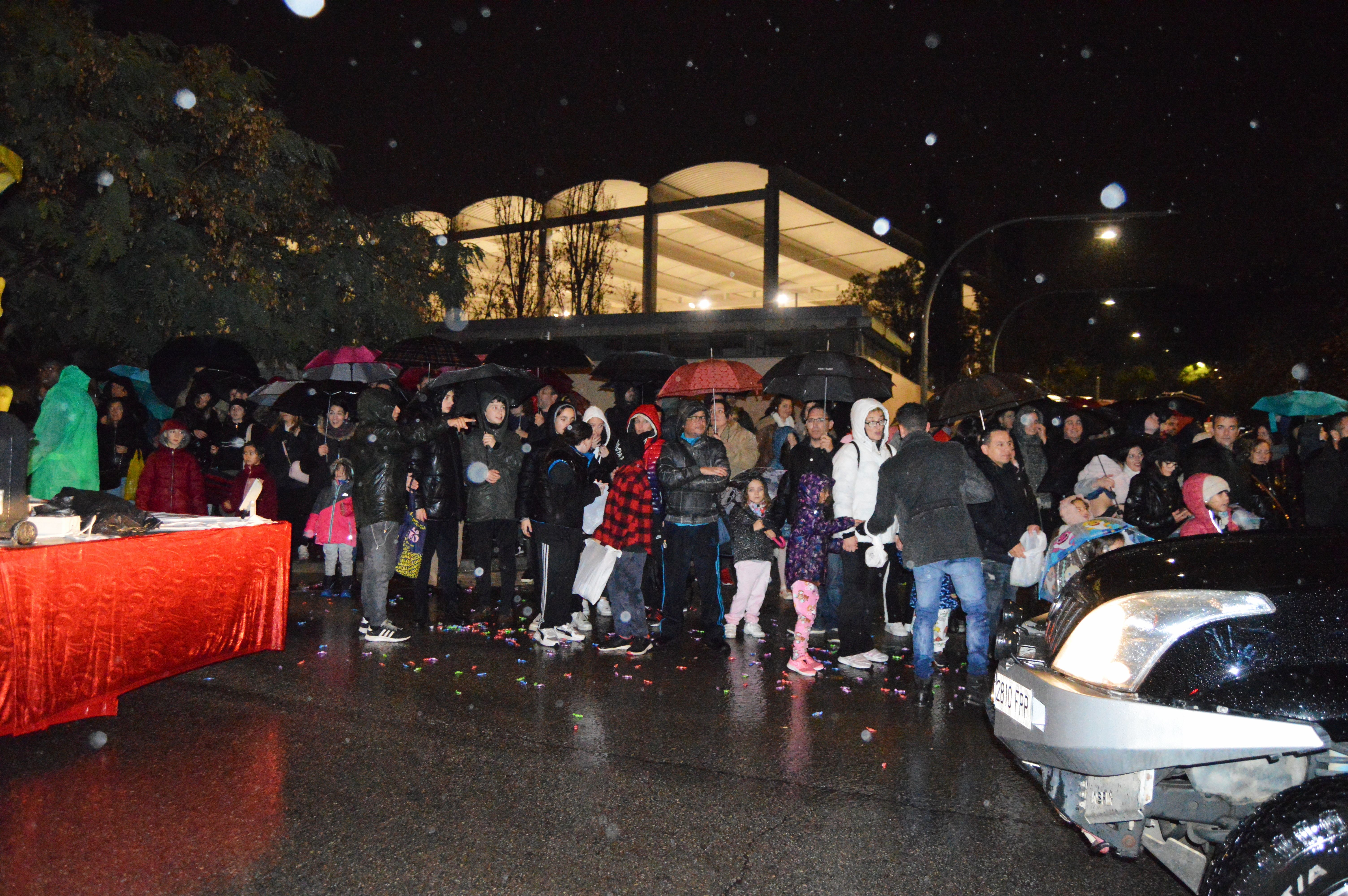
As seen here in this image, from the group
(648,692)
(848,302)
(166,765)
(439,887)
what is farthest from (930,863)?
(848,302)

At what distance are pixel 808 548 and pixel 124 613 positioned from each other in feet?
15.0

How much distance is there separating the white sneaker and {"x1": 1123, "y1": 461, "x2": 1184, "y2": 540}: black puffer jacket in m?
4.41

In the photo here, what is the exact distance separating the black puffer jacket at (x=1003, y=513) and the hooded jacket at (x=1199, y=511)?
3.36 feet

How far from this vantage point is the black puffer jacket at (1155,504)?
699 cm

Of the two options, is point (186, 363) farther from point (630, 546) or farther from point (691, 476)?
point (691, 476)

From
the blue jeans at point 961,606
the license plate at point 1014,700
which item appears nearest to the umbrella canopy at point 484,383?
the blue jeans at point 961,606

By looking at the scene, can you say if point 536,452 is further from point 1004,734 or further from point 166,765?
point 1004,734

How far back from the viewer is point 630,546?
7.34 metres

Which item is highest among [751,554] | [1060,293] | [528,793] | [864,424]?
[1060,293]

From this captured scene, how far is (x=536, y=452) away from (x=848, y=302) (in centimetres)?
2797

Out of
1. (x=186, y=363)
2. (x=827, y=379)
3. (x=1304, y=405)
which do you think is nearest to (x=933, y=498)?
(x=827, y=379)

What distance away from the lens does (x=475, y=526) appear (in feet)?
27.4

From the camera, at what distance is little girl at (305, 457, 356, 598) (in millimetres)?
9094

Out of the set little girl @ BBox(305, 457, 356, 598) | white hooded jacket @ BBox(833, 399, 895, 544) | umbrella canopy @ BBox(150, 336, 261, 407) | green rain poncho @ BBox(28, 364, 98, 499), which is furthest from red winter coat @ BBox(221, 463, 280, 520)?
white hooded jacket @ BBox(833, 399, 895, 544)
